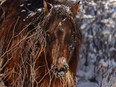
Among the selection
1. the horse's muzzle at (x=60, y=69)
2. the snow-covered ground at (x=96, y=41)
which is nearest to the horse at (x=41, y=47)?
the horse's muzzle at (x=60, y=69)

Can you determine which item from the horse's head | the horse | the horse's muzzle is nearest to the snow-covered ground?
the horse

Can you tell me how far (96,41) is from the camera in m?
7.22

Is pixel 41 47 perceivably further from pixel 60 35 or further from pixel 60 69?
pixel 60 69

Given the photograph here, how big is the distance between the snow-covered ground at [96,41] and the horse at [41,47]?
1.75m

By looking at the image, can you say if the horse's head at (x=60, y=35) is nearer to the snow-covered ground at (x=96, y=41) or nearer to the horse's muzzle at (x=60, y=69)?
the horse's muzzle at (x=60, y=69)

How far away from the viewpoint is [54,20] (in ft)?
15.1

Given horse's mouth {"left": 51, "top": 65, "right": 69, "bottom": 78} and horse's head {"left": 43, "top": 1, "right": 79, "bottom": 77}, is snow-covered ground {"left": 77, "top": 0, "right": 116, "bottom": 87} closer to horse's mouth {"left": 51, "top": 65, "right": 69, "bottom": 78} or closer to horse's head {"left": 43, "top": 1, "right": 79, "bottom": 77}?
horse's head {"left": 43, "top": 1, "right": 79, "bottom": 77}

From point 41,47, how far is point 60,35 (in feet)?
0.83

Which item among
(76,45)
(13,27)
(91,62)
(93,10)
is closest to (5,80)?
(13,27)

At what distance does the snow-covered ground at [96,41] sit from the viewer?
276 inches

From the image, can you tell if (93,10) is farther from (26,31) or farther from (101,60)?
(26,31)

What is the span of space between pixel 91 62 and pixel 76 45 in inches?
90.9

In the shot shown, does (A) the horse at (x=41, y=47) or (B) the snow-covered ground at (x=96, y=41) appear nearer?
(A) the horse at (x=41, y=47)

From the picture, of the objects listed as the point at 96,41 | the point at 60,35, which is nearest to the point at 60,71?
the point at 60,35
